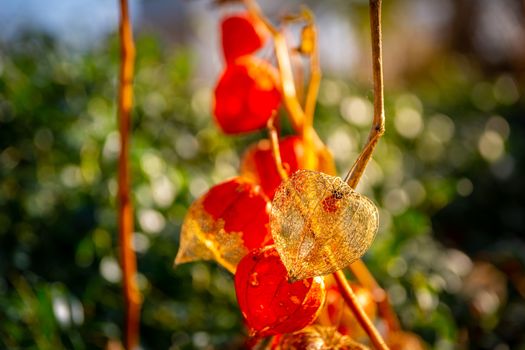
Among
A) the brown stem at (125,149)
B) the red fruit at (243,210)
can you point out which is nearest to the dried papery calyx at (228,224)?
the red fruit at (243,210)

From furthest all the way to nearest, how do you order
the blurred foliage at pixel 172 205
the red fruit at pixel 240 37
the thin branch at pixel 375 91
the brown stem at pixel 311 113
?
the blurred foliage at pixel 172 205 < the red fruit at pixel 240 37 < the brown stem at pixel 311 113 < the thin branch at pixel 375 91

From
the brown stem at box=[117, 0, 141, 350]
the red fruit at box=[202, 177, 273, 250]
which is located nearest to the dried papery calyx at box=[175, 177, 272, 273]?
the red fruit at box=[202, 177, 273, 250]

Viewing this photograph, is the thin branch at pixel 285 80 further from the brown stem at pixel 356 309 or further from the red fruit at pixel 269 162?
the brown stem at pixel 356 309

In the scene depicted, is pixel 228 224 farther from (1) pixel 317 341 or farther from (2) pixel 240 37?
(2) pixel 240 37

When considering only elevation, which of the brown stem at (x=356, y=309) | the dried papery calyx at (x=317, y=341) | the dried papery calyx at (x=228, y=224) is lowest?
the dried papery calyx at (x=317, y=341)

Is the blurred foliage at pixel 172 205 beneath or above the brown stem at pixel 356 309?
beneath

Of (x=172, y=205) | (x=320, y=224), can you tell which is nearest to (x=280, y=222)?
(x=320, y=224)
